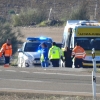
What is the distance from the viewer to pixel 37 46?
3188cm

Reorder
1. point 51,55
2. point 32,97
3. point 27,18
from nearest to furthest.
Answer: point 32,97
point 51,55
point 27,18

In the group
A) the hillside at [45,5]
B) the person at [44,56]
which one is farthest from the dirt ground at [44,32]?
the person at [44,56]

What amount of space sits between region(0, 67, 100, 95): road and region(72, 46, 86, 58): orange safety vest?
4.11m

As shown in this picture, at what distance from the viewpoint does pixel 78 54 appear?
28.7 m

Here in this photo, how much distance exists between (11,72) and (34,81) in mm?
3317

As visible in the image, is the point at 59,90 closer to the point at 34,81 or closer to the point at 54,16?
the point at 34,81

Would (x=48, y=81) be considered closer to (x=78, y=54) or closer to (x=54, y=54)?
(x=54, y=54)

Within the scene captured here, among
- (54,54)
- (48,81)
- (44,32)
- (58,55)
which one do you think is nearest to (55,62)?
(58,55)

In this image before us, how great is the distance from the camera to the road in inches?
698

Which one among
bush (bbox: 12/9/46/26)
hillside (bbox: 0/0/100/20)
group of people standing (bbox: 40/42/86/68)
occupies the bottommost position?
group of people standing (bbox: 40/42/86/68)

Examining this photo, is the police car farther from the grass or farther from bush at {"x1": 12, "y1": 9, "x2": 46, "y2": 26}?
bush at {"x1": 12, "y1": 9, "x2": 46, "y2": 26}

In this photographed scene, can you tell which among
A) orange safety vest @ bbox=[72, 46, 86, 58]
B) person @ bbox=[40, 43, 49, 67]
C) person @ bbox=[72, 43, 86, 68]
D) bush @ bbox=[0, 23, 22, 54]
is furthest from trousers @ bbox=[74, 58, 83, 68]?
bush @ bbox=[0, 23, 22, 54]

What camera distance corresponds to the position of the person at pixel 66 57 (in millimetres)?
29642

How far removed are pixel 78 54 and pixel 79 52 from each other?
1.03ft
